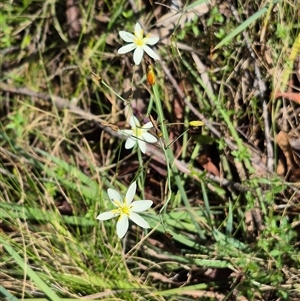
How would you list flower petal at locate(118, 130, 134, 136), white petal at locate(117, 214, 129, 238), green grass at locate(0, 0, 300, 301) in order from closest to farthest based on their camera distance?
white petal at locate(117, 214, 129, 238) < flower petal at locate(118, 130, 134, 136) < green grass at locate(0, 0, 300, 301)

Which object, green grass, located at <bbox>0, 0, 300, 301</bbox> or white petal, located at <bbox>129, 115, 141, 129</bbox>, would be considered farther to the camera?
green grass, located at <bbox>0, 0, 300, 301</bbox>

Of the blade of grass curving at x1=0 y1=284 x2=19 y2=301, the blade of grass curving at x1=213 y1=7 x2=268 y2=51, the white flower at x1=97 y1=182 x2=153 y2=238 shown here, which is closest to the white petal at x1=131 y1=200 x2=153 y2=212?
the white flower at x1=97 y1=182 x2=153 y2=238

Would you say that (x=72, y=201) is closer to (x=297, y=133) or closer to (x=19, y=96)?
(x=19, y=96)

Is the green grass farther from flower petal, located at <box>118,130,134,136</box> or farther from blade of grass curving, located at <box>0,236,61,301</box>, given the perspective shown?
flower petal, located at <box>118,130,134,136</box>

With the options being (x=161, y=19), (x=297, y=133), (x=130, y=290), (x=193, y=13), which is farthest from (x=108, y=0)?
(x=130, y=290)

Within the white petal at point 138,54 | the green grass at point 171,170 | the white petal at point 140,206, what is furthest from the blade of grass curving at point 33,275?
the white petal at point 138,54

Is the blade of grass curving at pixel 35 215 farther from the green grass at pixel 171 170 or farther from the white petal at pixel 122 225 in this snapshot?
the white petal at pixel 122 225

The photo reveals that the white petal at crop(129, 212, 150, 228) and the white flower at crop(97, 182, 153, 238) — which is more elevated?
the white flower at crop(97, 182, 153, 238)
